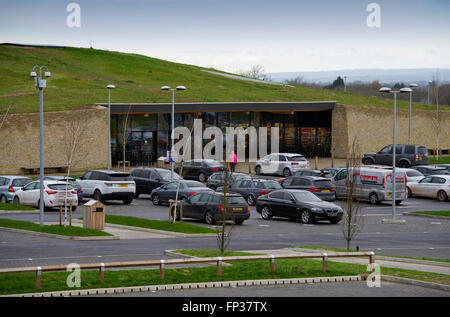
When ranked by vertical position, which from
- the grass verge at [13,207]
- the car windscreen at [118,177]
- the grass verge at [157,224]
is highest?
the car windscreen at [118,177]

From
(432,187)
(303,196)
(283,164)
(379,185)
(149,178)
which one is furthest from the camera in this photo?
(283,164)

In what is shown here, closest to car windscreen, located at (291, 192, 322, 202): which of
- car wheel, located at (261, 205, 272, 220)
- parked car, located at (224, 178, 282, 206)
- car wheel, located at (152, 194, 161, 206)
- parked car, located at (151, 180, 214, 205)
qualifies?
car wheel, located at (261, 205, 272, 220)

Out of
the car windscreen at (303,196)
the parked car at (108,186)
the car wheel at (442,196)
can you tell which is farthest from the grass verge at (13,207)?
the car wheel at (442,196)

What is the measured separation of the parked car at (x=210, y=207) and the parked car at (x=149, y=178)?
816cm

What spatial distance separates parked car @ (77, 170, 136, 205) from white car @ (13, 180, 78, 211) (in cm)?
195

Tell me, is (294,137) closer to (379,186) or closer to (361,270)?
(379,186)

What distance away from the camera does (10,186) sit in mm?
36500

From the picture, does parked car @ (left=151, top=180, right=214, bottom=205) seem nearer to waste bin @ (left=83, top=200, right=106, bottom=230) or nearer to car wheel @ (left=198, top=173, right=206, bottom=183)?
waste bin @ (left=83, top=200, right=106, bottom=230)

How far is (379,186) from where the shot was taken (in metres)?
37.5

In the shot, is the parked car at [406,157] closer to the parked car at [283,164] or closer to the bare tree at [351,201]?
the parked car at [283,164]

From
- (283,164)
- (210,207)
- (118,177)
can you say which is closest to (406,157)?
(283,164)

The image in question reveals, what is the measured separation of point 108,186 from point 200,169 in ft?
34.6

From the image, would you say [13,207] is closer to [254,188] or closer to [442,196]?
[254,188]

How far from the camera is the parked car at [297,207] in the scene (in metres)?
30.7
